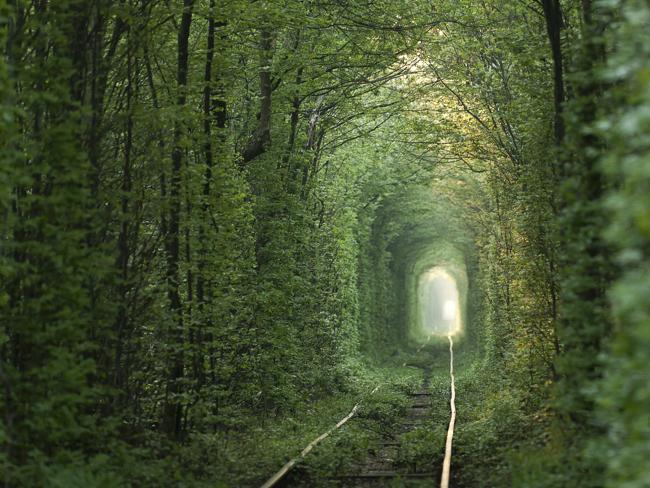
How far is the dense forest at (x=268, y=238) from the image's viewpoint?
22.8 ft

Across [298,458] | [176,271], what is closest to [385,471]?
[298,458]

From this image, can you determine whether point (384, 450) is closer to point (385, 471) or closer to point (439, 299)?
point (385, 471)

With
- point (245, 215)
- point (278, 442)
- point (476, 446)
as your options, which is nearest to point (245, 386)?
point (278, 442)

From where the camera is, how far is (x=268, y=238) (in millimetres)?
17688

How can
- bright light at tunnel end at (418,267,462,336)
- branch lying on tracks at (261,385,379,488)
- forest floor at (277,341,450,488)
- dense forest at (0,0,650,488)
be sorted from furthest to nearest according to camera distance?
bright light at tunnel end at (418,267,462,336)
forest floor at (277,341,450,488)
branch lying on tracks at (261,385,379,488)
dense forest at (0,0,650,488)

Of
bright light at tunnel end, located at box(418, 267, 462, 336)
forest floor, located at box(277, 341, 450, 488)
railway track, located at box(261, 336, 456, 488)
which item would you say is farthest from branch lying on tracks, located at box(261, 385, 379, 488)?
bright light at tunnel end, located at box(418, 267, 462, 336)

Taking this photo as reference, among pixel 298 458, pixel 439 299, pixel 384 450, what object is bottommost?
pixel 384 450

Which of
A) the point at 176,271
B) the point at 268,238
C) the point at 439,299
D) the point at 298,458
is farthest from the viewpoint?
the point at 439,299

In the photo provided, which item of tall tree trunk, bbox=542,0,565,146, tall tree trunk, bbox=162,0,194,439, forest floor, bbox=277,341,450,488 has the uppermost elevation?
tall tree trunk, bbox=542,0,565,146

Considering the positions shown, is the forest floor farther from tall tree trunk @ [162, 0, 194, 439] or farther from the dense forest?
tall tree trunk @ [162, 0, 194, 439]

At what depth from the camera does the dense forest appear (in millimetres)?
6953

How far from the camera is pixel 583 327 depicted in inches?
297

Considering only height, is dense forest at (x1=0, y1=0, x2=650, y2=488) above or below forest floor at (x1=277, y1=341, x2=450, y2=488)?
above

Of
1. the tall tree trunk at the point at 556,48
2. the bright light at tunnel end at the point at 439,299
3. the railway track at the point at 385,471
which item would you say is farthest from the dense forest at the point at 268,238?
the bright light at tunnel end at the point at 439,299
